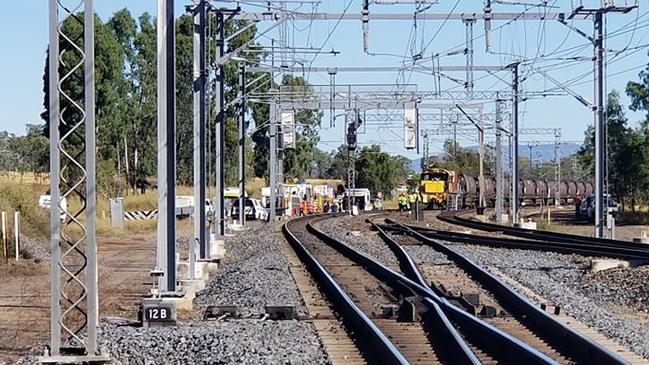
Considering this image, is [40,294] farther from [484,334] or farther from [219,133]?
[219,133]

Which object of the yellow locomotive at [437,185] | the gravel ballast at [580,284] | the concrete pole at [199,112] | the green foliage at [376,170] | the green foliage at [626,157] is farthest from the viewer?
the green foliage at [376,170]

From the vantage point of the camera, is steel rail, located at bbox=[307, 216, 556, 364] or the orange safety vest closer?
steel rail, located at bbox=[307, 216, 556, 364]

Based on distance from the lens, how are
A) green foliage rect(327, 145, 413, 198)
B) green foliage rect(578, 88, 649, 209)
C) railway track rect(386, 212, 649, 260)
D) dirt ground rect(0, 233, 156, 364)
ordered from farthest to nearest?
green foliage rect(327, 145, 413, 198) < green foliage rect(578, 88, 649, 209) < railway track rect(386, 212, 649, 260) < dirt ground rect(0, 233, 156, 364)

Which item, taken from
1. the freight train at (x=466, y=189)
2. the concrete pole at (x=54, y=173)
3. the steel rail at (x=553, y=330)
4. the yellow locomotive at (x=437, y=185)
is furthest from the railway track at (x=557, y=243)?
the freight train at (x=466, y=189)

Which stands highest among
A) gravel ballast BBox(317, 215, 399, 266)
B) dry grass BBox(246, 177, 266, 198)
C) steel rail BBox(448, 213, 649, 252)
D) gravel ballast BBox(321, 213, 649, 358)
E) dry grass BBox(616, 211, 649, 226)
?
dry grass BBox(246, 177, 266, 198)

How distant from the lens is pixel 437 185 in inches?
3536

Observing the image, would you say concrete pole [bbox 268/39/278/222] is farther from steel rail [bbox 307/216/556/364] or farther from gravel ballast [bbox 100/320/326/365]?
gravel ballast [bbox 100/320/326/365]

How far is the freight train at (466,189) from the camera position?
89625 millimetres

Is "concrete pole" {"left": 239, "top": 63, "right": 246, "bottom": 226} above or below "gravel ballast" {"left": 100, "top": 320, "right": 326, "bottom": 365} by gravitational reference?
above

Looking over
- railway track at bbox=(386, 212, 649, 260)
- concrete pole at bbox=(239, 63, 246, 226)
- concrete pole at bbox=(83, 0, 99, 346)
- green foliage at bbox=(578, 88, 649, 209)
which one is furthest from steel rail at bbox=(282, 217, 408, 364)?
green foliage at bbox=(578, 88, 649, 209)

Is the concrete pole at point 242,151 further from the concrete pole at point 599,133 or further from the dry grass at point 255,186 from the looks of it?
the dry grass at point 255,186

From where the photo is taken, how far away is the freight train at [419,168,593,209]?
89625 millimetres

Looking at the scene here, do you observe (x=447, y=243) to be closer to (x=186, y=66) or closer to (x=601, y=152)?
(x=601, y=152)

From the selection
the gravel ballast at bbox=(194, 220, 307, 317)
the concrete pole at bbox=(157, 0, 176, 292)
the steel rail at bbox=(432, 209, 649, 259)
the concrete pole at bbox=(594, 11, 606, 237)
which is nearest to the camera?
the concrete pole at bbox=(157, 0, 176, 292)
